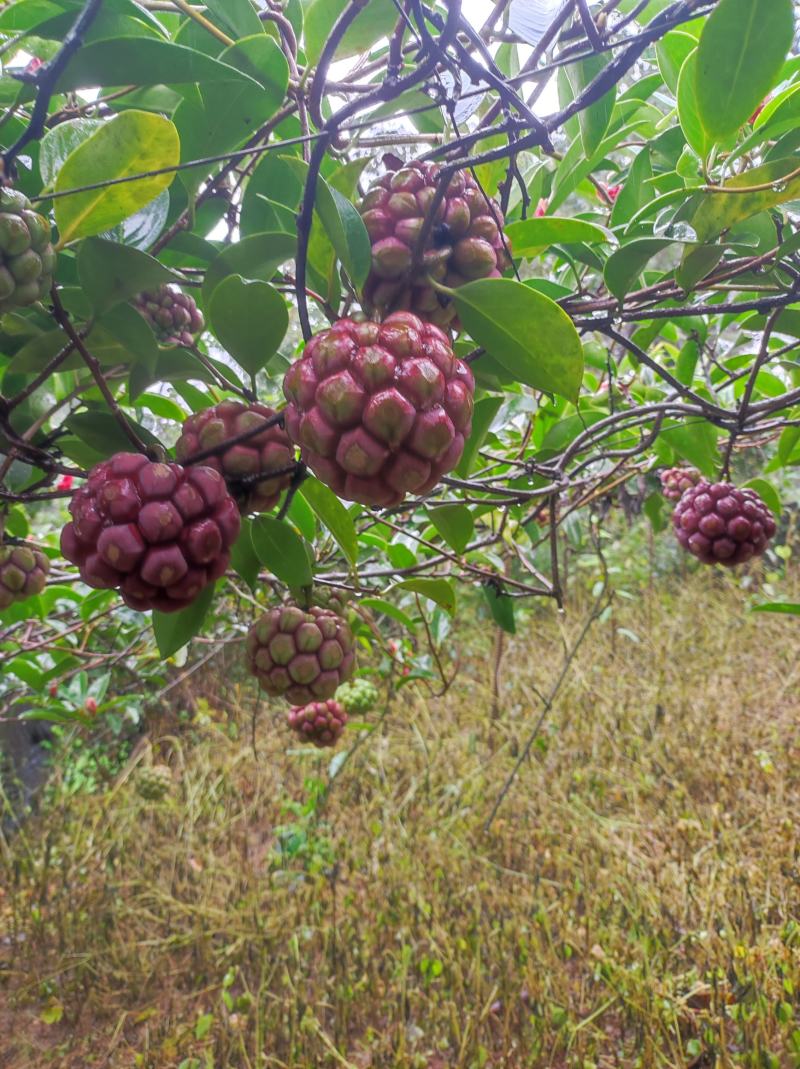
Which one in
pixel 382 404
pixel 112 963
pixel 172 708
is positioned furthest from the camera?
pixel 172 708

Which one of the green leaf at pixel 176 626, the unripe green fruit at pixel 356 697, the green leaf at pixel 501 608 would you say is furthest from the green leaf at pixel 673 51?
the unripe green fruit at pixel 356 697

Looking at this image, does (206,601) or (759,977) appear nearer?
(206,601)

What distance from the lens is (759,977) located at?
135cm

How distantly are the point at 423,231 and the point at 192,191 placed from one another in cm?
17

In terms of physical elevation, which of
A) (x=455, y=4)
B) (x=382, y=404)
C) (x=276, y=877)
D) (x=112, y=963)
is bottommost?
(x=112, y=963)

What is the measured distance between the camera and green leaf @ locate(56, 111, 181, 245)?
1.03ft

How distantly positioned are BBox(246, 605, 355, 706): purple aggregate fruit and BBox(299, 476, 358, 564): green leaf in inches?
8.3

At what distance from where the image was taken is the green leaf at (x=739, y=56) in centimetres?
34

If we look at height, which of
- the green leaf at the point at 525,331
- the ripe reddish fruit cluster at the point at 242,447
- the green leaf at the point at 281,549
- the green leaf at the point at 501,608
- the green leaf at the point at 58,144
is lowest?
the green leaf at the point at 501,608

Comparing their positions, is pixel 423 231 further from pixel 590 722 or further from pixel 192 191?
pixel 590 722

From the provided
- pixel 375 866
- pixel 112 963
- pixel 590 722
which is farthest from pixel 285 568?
pixel 590 722

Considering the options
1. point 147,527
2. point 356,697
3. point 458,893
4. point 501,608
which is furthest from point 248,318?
point 458,893

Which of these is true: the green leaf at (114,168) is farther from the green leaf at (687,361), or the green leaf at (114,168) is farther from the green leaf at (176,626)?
the green leaf at (687,361)

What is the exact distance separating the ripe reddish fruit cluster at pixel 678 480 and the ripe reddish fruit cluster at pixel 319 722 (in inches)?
27.4
